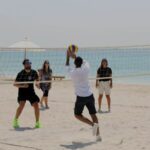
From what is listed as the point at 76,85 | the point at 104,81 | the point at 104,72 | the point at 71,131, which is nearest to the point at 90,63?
the point at 104,81

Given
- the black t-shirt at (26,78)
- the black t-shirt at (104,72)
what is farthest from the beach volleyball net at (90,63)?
the black t-shirt at (26,78)

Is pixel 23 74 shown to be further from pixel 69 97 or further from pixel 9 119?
pixel 69 97

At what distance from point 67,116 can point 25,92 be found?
2.08 meters

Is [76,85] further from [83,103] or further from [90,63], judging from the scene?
[90,63]

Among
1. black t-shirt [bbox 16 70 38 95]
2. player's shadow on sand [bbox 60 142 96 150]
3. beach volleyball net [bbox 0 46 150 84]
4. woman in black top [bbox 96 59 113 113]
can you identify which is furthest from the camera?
beach volleyball net [bbox 0 46 150 84]

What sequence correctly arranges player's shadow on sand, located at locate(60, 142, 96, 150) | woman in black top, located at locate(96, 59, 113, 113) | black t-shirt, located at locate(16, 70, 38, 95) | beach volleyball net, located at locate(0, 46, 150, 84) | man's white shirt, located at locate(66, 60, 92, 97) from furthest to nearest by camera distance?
beach volleyball net, located at locate(0, 46, 150, 84), woman in black top, located at locate(96, 59, 113, 113), black t-shirt, located at locate(16, 70, 38, 95), man's white shirt, located at locate(66, 60, 92, 97), player's shadow on sand, located at locate(60, 142, 96, 150)

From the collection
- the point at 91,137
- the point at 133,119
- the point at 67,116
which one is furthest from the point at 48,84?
the point at 91,137

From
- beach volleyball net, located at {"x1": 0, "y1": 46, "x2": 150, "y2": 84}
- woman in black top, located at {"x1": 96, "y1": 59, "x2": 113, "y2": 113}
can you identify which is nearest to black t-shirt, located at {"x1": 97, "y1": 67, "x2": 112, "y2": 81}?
woman in black top, located at {"x1": 96, "y1": 59, "x2": 113, "y2": 113}

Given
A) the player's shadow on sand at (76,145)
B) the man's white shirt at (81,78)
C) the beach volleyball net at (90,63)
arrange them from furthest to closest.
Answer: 1. the beach volleyball net at (90,63)
2. the man's white shirt at (81,78)
3. the player's shadow on sand at (76,145)

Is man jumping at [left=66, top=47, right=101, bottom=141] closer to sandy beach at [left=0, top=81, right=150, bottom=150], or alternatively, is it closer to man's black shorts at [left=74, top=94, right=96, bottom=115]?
man's black shorts at [left=74, top=94, right=96, bottom=115]

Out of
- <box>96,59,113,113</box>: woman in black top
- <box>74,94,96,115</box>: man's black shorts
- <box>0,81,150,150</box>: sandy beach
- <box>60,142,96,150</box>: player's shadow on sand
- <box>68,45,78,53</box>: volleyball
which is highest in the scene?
<box>68,45,78,53</box>: volleyball

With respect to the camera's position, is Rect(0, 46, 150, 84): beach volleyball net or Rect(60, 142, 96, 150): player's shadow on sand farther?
Rect(0, 46, 150, 84): beach volleyball net

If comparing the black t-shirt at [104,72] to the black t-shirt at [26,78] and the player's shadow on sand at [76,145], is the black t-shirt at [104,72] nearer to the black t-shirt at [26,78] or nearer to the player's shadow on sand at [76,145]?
the black t-shirt at [26,78]

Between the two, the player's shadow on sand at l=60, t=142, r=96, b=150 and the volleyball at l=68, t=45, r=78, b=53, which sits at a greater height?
the volleyball at l=68, t=45, r=78, b=53
